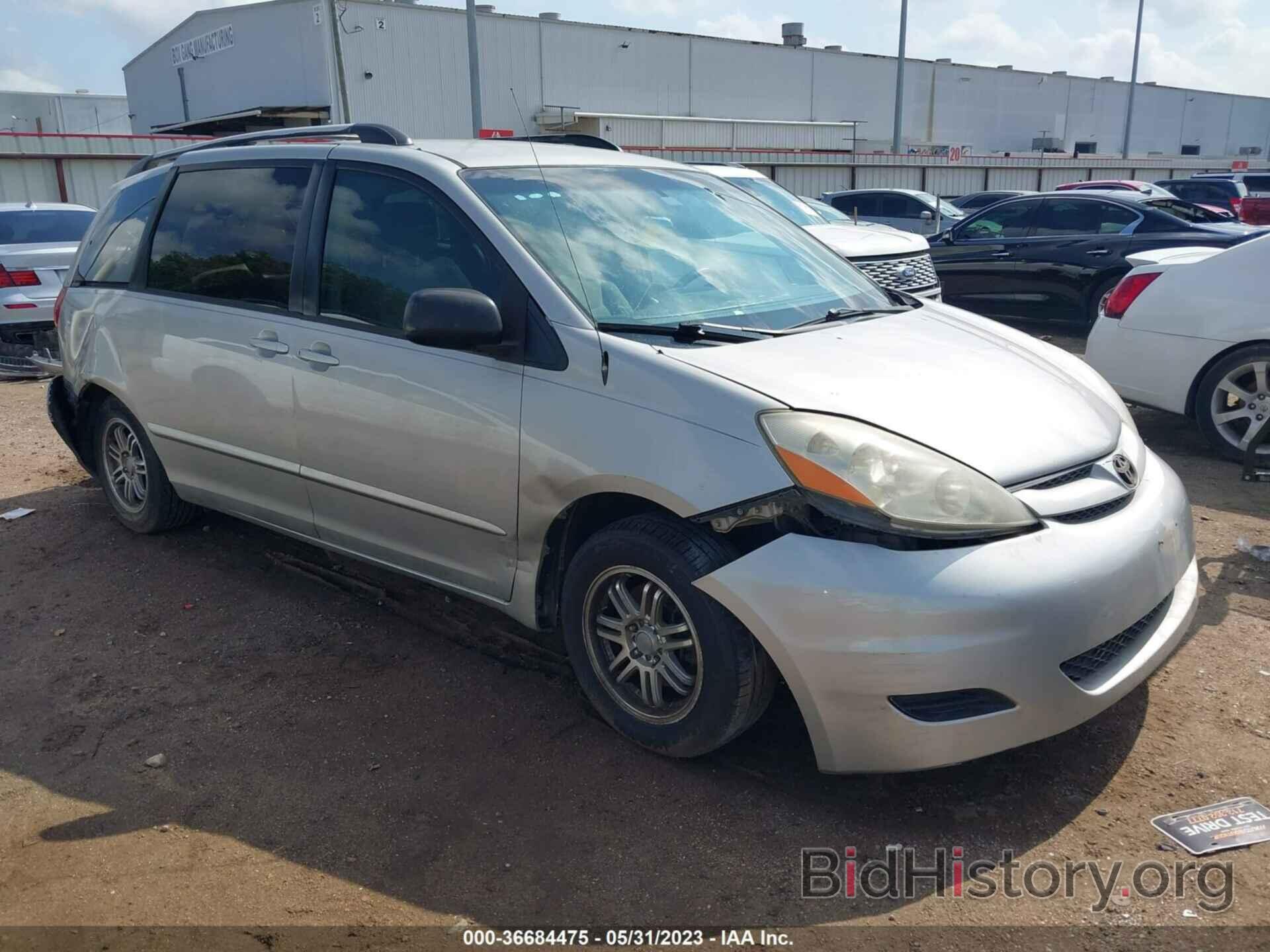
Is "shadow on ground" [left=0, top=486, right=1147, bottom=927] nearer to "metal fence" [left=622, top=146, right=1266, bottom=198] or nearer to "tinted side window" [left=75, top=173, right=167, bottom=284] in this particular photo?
"tinted side window" [left=75, top=173, right=167, bottom=284]

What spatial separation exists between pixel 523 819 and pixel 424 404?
143 centimetres

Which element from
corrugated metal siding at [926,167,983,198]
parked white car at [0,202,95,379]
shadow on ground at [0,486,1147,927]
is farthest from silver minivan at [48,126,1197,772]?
corrugated metal siding at [926,167,983,198]

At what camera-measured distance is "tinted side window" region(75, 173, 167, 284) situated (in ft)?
16.9

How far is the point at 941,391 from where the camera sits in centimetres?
326

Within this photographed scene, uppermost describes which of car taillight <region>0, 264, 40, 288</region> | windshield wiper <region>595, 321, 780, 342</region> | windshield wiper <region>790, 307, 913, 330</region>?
windshield wiper <region>595, 321, 780, 342</region>

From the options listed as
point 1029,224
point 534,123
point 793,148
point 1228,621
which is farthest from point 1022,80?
point 1228,621

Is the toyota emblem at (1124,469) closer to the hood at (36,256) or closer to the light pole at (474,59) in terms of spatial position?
the hood at (36,256)

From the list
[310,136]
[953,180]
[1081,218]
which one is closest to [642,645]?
[310,136]

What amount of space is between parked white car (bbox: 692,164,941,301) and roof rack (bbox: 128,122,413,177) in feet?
14.7

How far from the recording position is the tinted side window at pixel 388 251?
146 inches

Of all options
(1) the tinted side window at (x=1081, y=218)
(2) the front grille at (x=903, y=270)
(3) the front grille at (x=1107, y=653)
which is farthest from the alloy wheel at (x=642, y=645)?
(1) the tinted side window at (x=1081, y=218)

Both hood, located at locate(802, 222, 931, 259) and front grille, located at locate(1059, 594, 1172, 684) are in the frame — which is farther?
hood, located at locate(802, 222, 931, 259)

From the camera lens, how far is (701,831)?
302cm

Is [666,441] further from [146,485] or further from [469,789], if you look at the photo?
[146,485]
